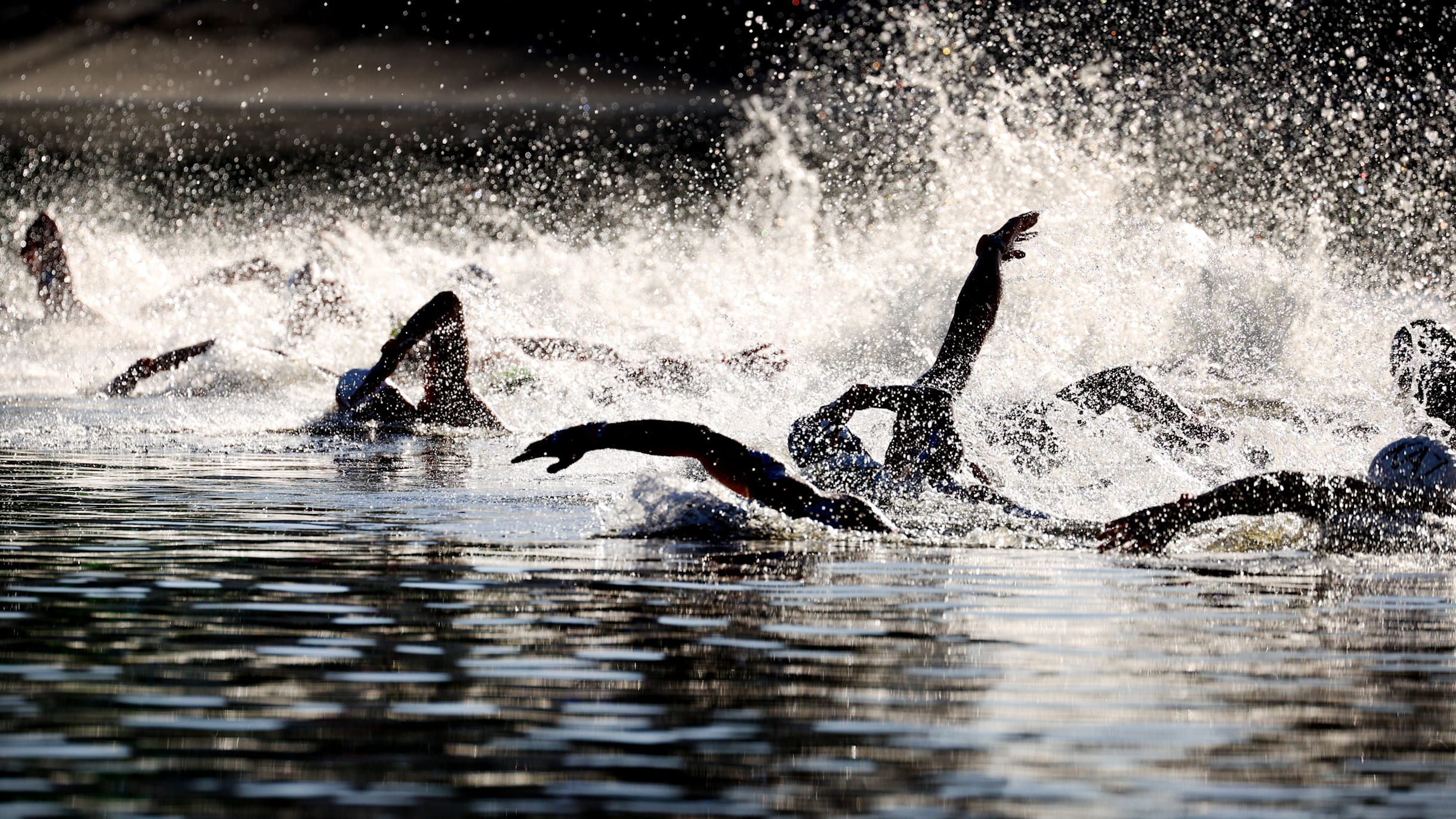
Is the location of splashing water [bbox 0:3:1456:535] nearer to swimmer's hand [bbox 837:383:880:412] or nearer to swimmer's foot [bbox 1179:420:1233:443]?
swimmer's foot [bbox 1179:420:1233:443]

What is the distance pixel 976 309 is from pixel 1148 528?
321cm

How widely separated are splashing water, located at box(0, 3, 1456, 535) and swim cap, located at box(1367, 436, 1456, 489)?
2.86 m

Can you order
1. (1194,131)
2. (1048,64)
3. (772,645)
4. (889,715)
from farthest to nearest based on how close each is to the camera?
(1194,131) < (1048,64) < (772,645) < (889,715)

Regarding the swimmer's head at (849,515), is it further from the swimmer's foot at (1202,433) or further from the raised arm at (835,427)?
the swimmer's foot at (1202,433)

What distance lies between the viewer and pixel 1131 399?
1443cm

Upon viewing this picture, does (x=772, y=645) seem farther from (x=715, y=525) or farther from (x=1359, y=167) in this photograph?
(x=1359, y=167)

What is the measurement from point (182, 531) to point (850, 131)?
46100 mm

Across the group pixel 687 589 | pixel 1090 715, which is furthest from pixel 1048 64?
pixel 1090 715

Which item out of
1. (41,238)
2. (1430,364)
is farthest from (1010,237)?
(41,238)

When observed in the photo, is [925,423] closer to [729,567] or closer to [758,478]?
[758,478]

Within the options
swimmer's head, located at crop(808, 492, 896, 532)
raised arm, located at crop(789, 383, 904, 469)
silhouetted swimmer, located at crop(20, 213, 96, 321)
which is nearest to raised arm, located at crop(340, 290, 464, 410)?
raised arm, located at crop(789, 383, 904, 469)

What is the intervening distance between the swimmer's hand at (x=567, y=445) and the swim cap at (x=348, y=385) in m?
11.3

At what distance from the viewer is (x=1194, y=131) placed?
47.3 m

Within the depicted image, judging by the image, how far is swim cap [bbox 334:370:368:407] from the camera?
68.7 ft
